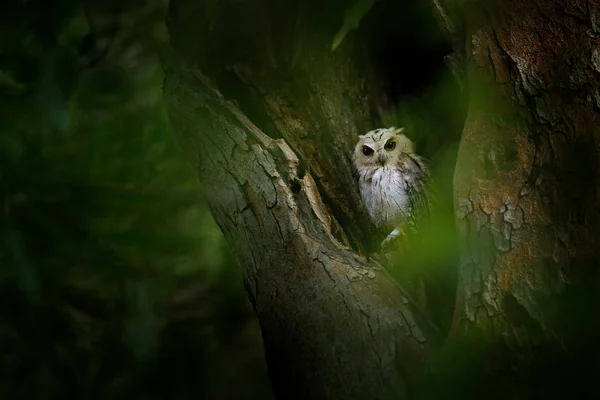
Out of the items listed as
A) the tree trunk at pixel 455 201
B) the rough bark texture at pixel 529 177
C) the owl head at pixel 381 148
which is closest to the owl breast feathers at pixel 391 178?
the owl head at pixel 381 148

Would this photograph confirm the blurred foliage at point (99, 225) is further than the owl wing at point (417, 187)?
No

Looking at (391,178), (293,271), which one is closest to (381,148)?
(391,178)

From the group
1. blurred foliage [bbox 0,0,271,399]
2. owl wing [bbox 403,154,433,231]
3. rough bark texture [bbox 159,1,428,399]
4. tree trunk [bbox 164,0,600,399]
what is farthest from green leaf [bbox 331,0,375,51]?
owl wing [bbox 403,154,433,231]

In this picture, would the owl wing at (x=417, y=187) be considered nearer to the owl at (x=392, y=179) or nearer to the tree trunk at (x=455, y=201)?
the owl at (x=392, y=179)

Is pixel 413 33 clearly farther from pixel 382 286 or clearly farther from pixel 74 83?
pixel 74 83

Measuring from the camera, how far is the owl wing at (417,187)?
93.0 inches

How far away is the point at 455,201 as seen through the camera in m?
1.71

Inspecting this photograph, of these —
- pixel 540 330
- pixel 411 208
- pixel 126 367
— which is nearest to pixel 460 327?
pixel 540 330

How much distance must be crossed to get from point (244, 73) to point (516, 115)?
961mm

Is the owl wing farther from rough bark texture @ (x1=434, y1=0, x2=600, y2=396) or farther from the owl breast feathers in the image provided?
rough bark texture @ (x1=434, y1=0, x2=600, y2=396)

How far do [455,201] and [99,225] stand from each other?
3.07 ft

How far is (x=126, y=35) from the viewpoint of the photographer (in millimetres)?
2244

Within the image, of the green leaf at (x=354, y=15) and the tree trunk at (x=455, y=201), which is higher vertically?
the green leaf at (x=354, y=15)

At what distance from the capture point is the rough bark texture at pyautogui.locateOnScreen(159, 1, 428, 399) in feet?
6.01
